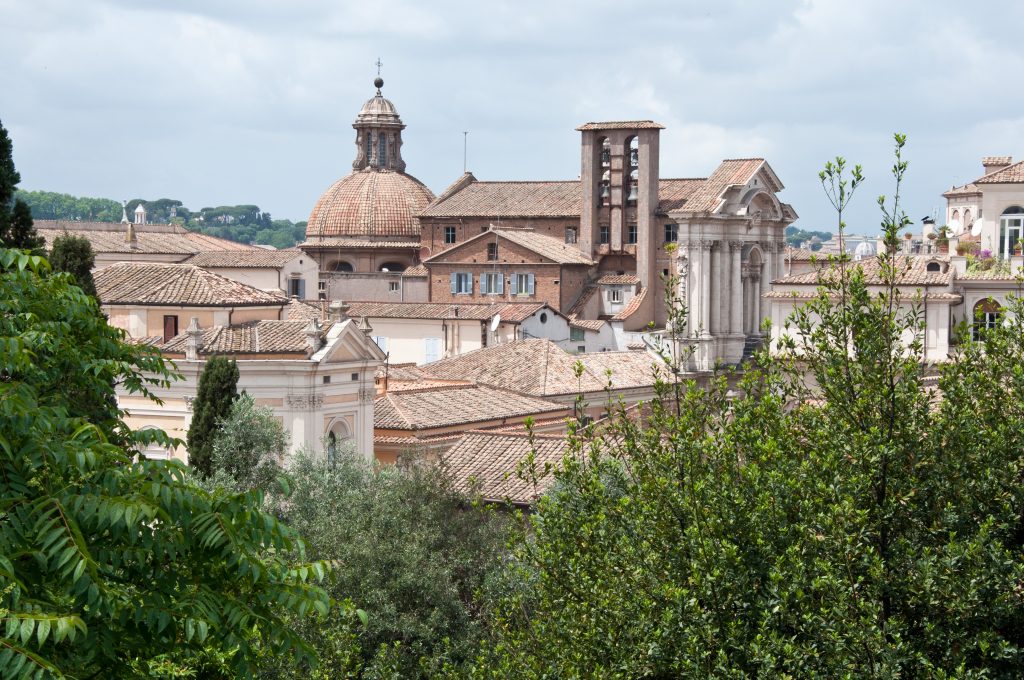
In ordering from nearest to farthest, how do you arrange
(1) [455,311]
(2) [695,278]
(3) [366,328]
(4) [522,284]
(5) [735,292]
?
(3) [366,328]
(1) [455,311]
(2) [695,278]
(5) [735,292]
(4) [522,284]

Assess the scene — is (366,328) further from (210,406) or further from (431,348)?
(431,348)

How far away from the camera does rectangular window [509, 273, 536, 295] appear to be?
71375 mm

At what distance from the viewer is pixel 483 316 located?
62500 mm

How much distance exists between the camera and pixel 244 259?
72375 mm

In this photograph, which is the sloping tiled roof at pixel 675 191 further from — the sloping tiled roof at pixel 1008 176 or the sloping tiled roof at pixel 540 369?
the sloping tiled roof at pixel 1008 176

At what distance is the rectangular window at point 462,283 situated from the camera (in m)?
72.6

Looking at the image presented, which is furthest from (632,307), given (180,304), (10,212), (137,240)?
(10,212)

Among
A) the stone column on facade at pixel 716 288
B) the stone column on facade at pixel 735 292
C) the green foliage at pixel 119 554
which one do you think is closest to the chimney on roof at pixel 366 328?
the stone column on facade at pixel 716 288

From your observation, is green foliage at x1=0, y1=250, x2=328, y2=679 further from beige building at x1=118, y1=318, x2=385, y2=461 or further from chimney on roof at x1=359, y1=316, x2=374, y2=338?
chimney on roof at x1=359, y1=316, x2=374, y2=338

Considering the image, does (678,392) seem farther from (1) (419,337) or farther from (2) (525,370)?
(1) (419,337)

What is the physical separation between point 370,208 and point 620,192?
1528cm

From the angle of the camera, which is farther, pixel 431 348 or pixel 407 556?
pixel 431 348

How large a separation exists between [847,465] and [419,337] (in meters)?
52.5

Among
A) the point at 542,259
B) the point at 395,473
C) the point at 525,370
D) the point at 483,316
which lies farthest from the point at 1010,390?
the point at 542,259
